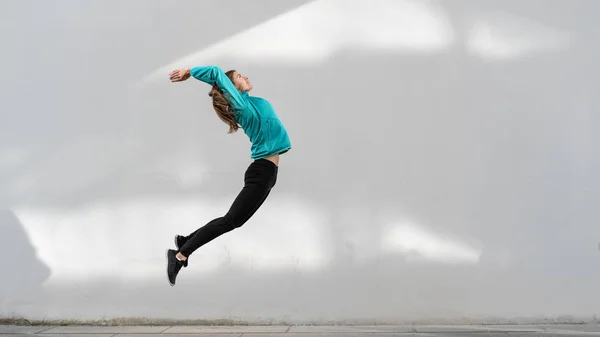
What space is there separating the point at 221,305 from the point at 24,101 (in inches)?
76.7

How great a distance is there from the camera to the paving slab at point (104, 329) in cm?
442

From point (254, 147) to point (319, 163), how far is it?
4.04 feet

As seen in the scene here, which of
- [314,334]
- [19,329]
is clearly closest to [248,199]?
[314,334]

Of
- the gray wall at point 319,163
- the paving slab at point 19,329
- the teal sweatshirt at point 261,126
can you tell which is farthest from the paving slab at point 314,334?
the paving slab at point 19,329

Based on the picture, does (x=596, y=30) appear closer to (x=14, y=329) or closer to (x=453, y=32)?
(x=453, y=32)

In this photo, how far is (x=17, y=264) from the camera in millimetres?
4801

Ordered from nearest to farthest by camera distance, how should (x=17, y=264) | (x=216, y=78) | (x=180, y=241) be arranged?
(x=216, y=78), (x=180, y=241), (x=17, y=264)

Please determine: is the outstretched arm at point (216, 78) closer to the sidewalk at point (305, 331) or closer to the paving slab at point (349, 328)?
the sidewalk at point (305, 331)

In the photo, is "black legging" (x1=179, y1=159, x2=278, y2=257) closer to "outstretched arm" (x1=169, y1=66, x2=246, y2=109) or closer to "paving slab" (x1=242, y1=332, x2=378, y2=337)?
"outstretched arm" (x1=169, y1=66, x2=246, y2=109)

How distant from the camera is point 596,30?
4.62 meters

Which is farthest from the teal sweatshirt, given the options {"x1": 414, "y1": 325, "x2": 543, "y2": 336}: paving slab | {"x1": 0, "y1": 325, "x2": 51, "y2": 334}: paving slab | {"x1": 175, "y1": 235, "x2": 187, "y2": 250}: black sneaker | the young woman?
{"x1": 0, "y1": 325, "x2": 51, "y2": 334}: paving slab

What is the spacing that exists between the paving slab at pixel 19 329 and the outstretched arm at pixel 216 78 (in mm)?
2221

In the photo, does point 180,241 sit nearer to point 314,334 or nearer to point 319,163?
point 314,334

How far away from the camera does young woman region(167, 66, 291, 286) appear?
3.30 m
